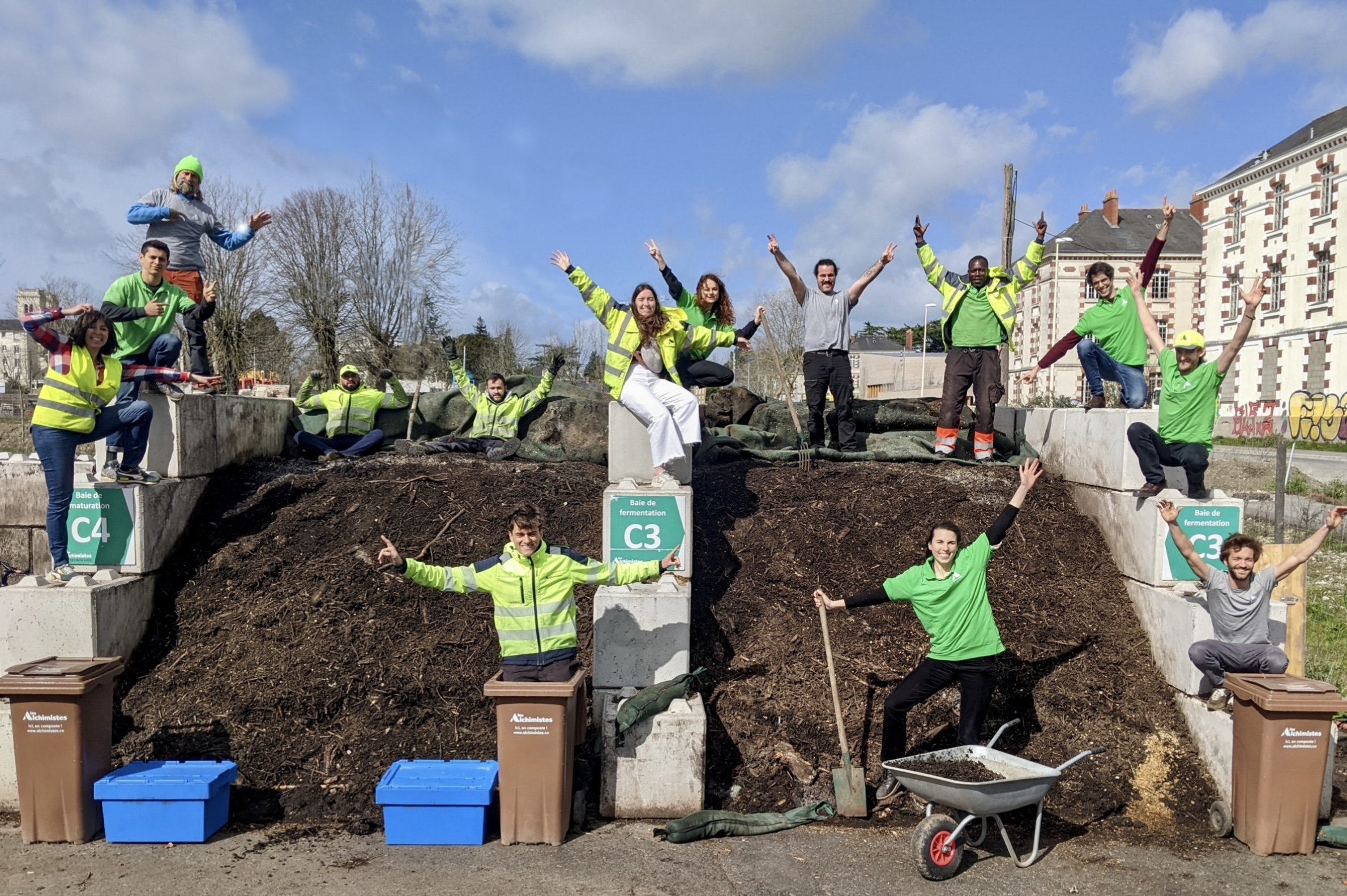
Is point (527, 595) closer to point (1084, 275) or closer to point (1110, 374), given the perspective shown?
point (1110, 374)

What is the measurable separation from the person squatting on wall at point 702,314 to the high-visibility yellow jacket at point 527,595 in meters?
3.42

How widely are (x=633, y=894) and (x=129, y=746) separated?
3505 mm

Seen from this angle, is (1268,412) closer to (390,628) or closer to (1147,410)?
(1147,410)

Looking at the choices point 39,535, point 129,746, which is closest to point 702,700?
point 129,746

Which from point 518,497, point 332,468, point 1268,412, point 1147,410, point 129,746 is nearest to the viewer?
point 129,746

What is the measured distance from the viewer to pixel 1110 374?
8562mm

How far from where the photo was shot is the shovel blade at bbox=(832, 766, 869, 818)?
5.34 metres

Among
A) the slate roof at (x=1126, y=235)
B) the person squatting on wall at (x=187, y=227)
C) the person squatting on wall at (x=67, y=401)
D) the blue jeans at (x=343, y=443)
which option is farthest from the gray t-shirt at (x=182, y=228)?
the slate roof at (x=1126, y=235)

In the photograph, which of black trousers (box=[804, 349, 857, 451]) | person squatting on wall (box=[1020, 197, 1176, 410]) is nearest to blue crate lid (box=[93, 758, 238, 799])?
black trousers (box=[804, 349, 857, 451])

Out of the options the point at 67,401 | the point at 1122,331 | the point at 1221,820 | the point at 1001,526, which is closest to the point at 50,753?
the point at 67,401

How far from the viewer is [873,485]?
8.35 metres

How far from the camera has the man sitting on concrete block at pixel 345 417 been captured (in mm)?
9461

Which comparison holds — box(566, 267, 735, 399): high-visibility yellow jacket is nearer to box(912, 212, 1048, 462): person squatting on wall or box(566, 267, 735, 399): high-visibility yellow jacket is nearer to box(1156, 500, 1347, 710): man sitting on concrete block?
box(912, 212, 1048, 462): person squatting on wall

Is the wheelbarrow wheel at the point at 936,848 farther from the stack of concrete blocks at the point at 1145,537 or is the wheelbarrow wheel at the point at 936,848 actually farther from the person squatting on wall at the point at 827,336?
the person squatting on wall at the point at 827,336
